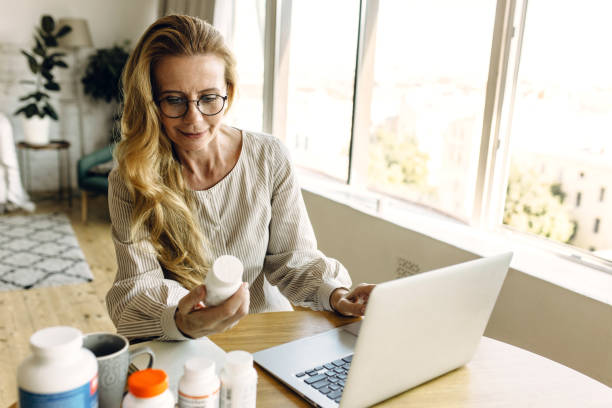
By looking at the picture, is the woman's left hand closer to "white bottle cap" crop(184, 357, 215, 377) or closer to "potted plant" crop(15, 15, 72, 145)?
"white bottle cap" crop(184, 357, 215, 377)

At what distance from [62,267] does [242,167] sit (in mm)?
2345

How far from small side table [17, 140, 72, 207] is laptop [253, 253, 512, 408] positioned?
4.17 meters

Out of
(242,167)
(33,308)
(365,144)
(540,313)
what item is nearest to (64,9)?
(33,308)

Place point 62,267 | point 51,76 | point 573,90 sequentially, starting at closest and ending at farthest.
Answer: point 573,90 < point 62,267 < point 51,76

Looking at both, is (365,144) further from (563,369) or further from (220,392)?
(220,392)

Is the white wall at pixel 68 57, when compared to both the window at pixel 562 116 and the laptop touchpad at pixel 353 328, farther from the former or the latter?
the laptop touchpad at pixel 353 328

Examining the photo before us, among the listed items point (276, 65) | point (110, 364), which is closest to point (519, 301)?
point (110, 364)

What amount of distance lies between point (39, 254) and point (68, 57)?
2.28 meters

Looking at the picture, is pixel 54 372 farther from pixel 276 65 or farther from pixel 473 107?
pixel 276 65

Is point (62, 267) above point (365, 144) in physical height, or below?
below

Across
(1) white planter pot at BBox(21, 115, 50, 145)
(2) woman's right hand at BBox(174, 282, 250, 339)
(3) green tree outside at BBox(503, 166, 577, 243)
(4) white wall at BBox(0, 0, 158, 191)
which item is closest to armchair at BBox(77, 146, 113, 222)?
(1) white planter pot at BBox(21, 115, 50, 145)

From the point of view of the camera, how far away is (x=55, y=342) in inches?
20.4

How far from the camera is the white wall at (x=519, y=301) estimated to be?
1492 mm

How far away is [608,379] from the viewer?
1.48m
